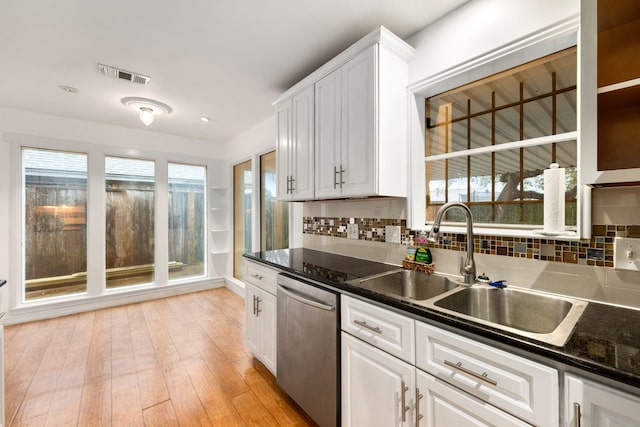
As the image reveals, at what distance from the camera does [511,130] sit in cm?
163

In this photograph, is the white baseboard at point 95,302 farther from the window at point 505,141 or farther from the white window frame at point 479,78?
the window at point 505,141

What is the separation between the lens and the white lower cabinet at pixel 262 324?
83.2 inches

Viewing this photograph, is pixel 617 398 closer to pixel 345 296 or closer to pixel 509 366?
pixel 509 366

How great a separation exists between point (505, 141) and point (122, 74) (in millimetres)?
2995

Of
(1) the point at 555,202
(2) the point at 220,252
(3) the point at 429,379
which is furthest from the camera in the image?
(2) the point at 220,252

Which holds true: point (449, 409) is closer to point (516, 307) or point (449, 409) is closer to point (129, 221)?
point (516, 307)

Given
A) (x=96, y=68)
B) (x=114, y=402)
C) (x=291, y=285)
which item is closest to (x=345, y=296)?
(x=291, y=285)

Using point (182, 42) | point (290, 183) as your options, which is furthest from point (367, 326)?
point (182, 42)

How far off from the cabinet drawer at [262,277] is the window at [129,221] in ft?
8.63

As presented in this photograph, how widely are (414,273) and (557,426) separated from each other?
3.29 feet

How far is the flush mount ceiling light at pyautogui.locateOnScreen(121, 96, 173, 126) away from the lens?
298 centimetres

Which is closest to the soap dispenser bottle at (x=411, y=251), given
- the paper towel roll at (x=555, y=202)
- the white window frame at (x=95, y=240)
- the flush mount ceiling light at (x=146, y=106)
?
the paper towel roll at (x=555, y=202)

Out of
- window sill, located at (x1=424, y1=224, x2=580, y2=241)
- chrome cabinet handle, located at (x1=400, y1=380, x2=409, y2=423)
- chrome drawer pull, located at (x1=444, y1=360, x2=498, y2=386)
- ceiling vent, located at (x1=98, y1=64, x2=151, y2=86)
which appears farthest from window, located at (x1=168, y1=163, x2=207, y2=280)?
chrome drawer pull, located at (x1=444, y1=360, x2=498, y2=386)

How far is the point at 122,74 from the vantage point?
2.44 meters
